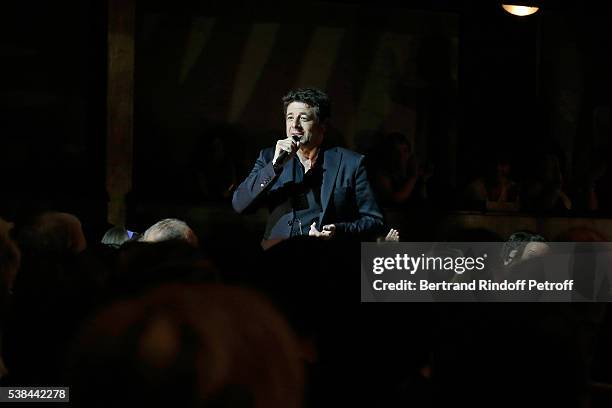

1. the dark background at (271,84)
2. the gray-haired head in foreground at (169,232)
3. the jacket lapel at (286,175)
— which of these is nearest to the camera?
the gray-haired head in foreground at (169,232)

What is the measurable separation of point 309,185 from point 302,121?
34cm

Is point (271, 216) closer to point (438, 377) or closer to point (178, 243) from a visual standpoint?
point (178, 243)

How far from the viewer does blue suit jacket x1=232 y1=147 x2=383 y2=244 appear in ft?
15.5

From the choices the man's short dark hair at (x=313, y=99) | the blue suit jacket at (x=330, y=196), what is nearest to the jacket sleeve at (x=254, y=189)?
the blue suit jacket at (x=330, y=196)

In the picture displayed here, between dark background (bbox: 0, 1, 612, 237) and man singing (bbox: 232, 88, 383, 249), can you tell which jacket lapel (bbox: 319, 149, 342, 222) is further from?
dark background (bbox: 0, 1, 612, 237)

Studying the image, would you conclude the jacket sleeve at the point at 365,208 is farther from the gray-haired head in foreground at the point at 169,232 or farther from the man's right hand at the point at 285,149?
the gray-haired head in foreground at the point at 169,232

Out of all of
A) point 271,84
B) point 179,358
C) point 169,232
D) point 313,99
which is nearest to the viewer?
point 179,358

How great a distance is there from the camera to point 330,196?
15.7 ft

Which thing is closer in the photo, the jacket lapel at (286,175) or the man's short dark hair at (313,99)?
the man's short dark hair at (313,99)

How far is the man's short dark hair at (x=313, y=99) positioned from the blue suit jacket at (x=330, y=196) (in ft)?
0.68

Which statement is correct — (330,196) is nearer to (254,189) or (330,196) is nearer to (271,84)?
(254,189)

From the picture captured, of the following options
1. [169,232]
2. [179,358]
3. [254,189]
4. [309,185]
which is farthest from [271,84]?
[179,358]

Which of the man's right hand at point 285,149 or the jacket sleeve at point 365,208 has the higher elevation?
the man's right hand at point 285,149

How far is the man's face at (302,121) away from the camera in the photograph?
4.68m
